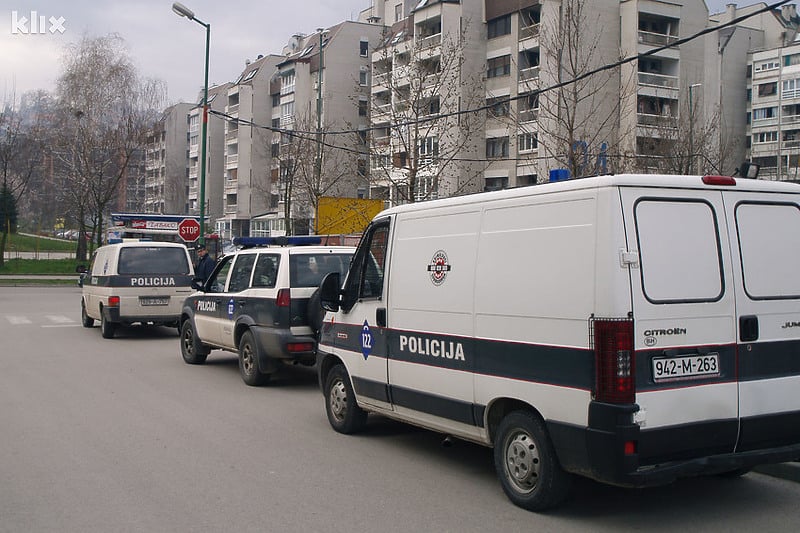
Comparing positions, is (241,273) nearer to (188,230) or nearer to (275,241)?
(275,241)

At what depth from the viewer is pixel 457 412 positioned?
6.71 metres

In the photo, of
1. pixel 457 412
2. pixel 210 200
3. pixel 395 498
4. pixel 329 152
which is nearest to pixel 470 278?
pixel 457 412

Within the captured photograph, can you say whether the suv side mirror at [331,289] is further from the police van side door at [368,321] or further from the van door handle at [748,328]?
the van door handle at [748,328]

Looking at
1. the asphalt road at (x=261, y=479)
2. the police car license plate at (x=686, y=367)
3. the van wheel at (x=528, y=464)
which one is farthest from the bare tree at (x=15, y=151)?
the police car license plate at (x=686, y=367)

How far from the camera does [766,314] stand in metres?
5.77

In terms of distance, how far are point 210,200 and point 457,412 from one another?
86170mm

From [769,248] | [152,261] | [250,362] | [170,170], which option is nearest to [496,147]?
[152,261]

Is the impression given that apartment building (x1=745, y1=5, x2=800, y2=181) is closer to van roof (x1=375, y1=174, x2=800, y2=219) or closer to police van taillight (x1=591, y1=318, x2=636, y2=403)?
van roof (x1=375, y1=174, x2=800, y2=219)

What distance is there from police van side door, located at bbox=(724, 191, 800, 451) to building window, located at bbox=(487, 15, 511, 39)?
49395 millimetres

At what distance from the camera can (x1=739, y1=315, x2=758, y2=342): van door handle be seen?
5.64 meters

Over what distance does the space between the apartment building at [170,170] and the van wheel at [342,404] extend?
3034 inches

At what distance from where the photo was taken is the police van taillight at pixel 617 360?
517cm

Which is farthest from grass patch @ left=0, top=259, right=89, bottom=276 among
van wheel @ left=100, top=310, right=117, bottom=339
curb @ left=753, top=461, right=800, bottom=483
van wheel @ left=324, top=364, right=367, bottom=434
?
curb @ left=753, top=461, right=800, bottom=483

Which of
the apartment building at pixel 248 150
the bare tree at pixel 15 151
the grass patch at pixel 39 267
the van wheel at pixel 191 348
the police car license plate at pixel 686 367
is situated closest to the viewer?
the police car license plate at pixel 686 367
